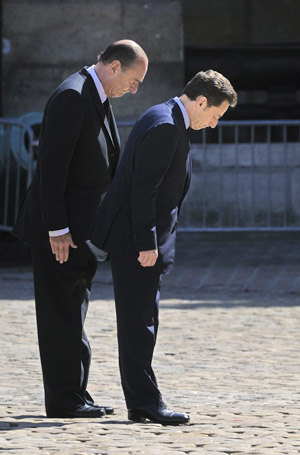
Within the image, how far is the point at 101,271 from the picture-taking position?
457 inches

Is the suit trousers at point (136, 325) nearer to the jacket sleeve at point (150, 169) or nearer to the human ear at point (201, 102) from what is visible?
the jacket sleeve at point (150, 169)

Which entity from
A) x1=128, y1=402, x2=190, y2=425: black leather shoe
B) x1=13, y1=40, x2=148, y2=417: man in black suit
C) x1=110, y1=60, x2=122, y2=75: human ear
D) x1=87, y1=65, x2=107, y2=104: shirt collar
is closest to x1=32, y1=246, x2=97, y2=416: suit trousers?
x1=13, y1=40, x2=148, y2=417: man in black suit

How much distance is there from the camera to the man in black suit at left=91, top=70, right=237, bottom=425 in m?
5.16

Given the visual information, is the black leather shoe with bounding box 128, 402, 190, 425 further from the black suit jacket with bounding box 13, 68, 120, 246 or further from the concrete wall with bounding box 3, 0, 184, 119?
the concrete wall with bounding box 3, 0, 184, 119

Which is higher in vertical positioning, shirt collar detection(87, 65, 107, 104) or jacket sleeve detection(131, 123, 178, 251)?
shirt collar detection(87, 65, 107, 104)

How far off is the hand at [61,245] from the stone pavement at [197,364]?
0.69 meters

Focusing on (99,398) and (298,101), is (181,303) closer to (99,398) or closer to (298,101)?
(99,398)

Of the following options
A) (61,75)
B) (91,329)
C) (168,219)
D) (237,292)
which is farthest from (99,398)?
(61,75)

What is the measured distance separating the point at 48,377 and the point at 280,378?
1643mm

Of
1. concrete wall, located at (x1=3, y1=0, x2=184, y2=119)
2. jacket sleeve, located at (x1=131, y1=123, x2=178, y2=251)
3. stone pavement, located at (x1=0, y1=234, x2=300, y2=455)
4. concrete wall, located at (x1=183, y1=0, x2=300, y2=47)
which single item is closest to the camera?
stone pavement, located at (x1=0, y1=234, x2=300, y2=455)

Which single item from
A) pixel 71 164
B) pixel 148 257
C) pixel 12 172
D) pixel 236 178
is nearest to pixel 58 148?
pixel 71 164

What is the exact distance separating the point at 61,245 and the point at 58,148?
→ 1.33ft

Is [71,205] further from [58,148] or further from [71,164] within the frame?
[58,148]

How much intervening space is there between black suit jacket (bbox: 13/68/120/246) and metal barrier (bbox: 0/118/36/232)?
251 inches
